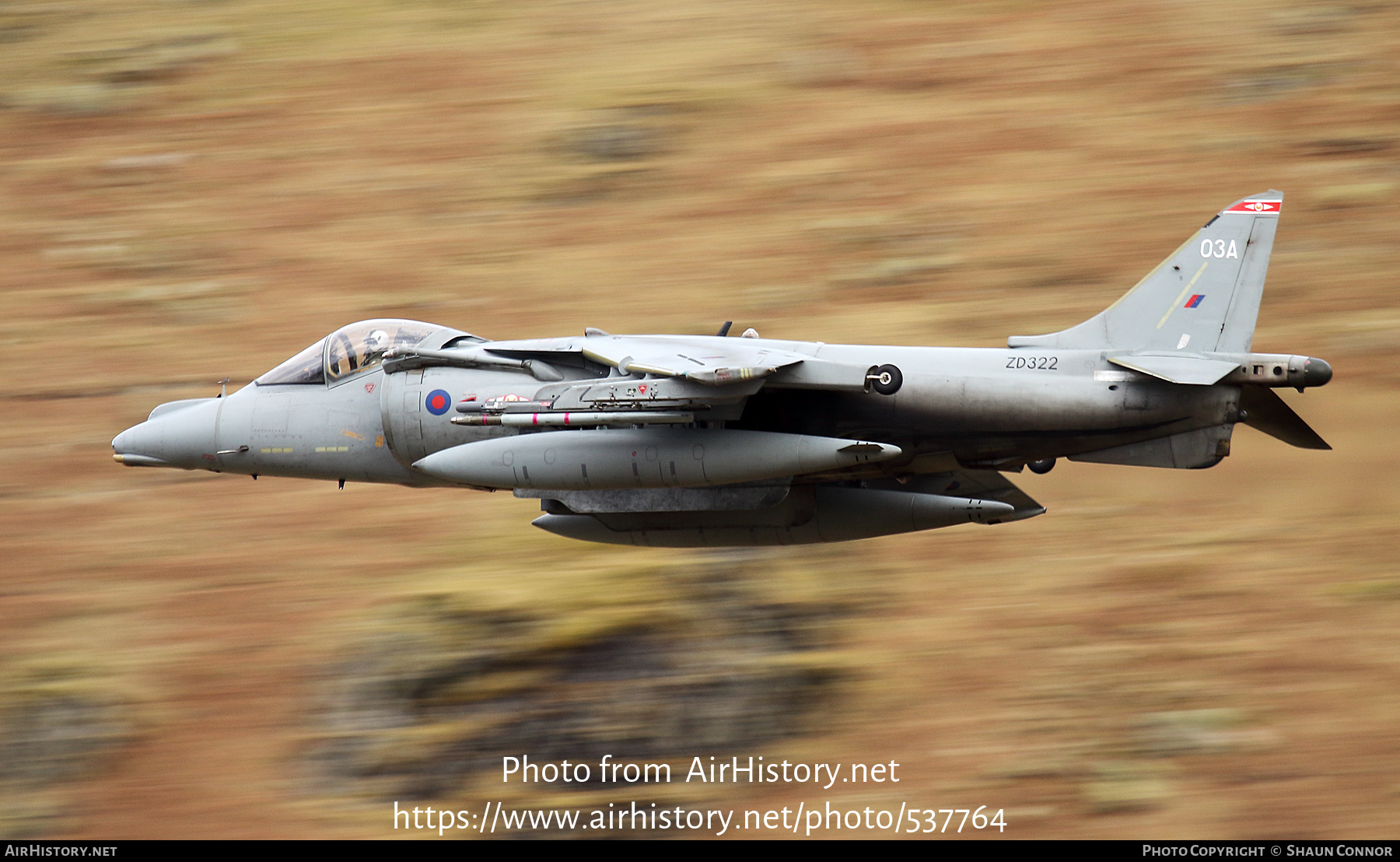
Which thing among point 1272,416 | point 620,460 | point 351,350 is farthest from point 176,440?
point 1272,416

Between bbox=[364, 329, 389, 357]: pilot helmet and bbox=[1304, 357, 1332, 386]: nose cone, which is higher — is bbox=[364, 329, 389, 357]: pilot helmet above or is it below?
above

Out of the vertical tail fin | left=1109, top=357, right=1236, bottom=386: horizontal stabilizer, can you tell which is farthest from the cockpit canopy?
left=1109, top=357, right=1236, bottom=386: horizontal stabilizer

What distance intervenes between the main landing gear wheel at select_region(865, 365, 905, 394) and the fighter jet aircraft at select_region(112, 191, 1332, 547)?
0.06 ft

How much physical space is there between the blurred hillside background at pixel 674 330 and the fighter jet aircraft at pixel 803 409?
19.0 feet

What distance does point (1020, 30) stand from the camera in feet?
123

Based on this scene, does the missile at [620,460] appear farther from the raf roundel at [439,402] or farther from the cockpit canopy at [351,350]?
the cockpit canopy at [351,350]

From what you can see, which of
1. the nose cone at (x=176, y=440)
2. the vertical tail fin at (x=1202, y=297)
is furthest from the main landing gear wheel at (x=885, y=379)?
the nose cone at (x=176, y=440)

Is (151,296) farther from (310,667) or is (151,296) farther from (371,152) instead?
(310,667)

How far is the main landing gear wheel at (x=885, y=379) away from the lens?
14.3 m

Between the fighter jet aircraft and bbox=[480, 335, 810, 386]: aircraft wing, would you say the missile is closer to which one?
the fighter jet aircraft

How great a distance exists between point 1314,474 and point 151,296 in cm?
2486

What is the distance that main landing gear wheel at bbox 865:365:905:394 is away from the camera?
47.0 ft

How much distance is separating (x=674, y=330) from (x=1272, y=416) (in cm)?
1606

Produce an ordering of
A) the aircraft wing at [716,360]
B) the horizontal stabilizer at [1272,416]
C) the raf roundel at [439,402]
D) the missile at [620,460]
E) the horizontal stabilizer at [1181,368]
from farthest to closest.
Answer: the raf roundel at [439,402] → the missile at [620,460] → the horizontal stabilizer at [1272,416] → the aircraft wing at [716,360] → the horizontal stabilizer at [1181,368]
